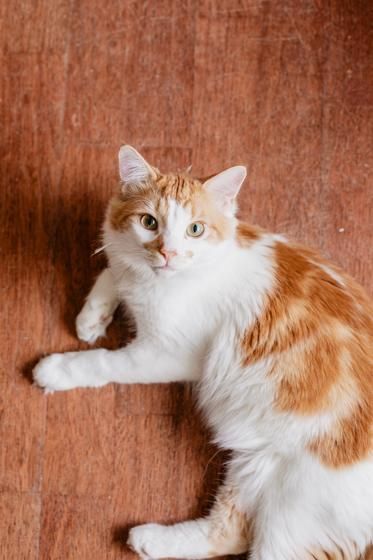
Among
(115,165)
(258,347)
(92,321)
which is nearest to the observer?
(258,347)

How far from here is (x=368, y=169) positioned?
5.93 feet

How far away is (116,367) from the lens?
62.4 inches

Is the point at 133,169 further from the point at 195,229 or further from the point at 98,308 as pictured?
the point at 98,308

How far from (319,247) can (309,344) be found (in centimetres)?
46

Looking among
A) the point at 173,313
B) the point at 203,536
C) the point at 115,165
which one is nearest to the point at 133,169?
the point at 173,313

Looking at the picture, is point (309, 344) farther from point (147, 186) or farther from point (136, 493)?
point (136, 493)

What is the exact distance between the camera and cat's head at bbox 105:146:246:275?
1.31 metres

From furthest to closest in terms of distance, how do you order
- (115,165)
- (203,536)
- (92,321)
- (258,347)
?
1. (115,165)
2. (92,321)
3. (203,536)
4. (258,347)

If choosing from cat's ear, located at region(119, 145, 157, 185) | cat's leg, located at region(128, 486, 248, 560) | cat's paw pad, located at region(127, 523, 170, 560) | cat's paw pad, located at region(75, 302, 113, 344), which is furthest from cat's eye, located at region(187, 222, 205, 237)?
cat's paw pad, located at region(127, 523, 170, 560)

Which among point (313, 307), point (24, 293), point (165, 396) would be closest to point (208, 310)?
point (313, 307)

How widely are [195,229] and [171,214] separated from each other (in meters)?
0.06

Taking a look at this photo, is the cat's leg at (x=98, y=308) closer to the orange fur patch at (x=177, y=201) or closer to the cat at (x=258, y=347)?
the cat at (x=258, y=347)

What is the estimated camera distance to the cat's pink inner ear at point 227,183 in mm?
1328

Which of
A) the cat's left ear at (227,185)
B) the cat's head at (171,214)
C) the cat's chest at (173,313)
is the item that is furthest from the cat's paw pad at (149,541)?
the cat's left ear at (227,185)
